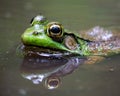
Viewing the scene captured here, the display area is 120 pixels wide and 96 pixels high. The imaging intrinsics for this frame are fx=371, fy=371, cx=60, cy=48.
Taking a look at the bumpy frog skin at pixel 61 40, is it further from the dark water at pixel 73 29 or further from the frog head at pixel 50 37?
the dark water at pixel 73 29

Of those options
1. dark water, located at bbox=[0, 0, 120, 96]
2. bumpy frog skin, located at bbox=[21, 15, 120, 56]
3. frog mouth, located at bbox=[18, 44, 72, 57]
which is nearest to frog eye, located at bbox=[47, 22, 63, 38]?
bumpy frog skin, located at bbox=[21, 15, 120, 56]

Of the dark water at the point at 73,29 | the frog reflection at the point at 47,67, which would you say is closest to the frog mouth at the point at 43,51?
the frog reflection at the point at 47,67

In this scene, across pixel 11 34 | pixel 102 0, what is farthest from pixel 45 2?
pixel 11 34

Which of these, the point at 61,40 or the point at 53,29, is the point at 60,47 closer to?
the point at 61,40

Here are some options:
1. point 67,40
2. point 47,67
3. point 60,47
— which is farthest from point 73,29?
point 47,67

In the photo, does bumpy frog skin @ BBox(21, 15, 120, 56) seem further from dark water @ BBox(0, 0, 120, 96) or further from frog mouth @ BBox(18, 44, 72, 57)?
dark water @ BBox(0, 0, 120, 96)

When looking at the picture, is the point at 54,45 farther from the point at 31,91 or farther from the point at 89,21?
the point at 89,21

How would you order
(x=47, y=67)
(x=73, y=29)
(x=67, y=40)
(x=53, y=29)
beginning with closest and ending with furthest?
(x=47, y=67) < (x=53, y=29) < (x=67, y=40) < (x=73, y=29)
